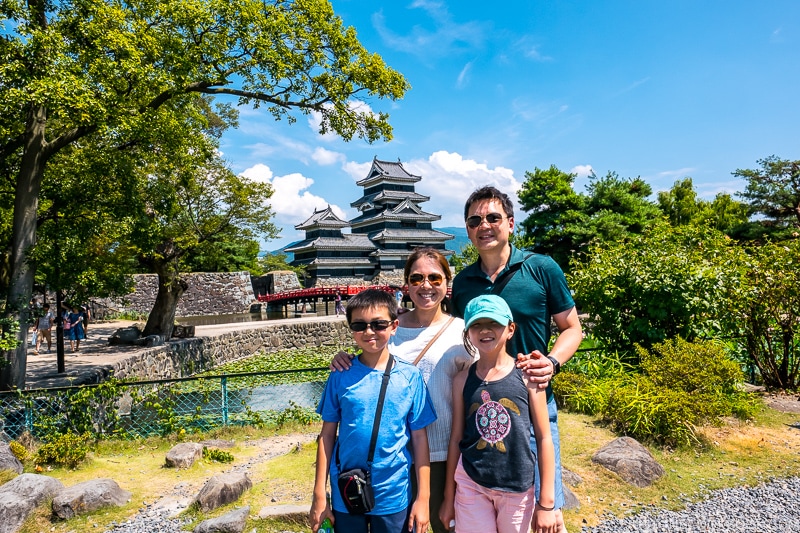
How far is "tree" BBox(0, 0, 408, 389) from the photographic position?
596cm

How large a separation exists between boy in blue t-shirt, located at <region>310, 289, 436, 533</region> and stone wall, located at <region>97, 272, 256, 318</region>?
27.8 metres

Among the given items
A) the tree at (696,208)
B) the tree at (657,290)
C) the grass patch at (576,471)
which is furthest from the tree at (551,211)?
the grass patch at (576,471)

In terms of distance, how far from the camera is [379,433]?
1892 millimetres

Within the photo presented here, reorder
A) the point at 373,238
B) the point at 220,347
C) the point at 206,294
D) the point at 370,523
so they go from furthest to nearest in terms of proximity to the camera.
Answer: the point at 373,238
the point at 206,294
the point at 220,347
the point at 370,523

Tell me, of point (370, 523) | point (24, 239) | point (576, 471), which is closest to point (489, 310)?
point (370, 523)

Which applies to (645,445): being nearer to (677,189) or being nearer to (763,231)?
(763,231)

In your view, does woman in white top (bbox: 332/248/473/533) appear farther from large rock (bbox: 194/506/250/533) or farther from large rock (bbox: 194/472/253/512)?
large rock (bbox: 194/472/253/512)

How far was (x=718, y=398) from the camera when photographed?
485 centimetres

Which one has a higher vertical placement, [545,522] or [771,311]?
[771,311]

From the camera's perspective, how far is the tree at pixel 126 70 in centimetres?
596

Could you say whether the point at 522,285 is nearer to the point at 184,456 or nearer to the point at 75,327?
the point at 184,456

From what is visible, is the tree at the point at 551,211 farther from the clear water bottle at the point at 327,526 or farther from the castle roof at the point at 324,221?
the clear water bottle at the point at 327,526

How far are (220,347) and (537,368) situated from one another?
15016 millimetres

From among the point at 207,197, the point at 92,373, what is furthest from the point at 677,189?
the point at 92,373
